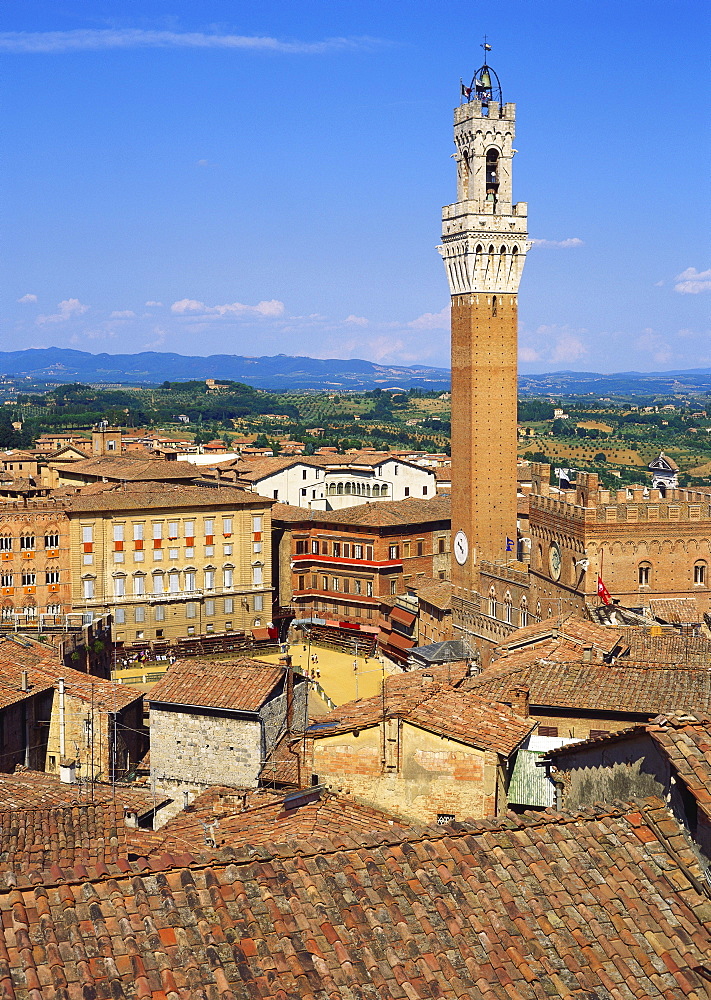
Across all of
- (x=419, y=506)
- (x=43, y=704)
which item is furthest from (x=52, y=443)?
(x=43, y=704)

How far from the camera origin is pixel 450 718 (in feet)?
61.1

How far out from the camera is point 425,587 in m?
71.1

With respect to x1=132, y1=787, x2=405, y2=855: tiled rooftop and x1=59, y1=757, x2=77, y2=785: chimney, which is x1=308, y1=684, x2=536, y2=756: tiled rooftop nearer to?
x1=132, y1=787, x2=405, y2=855: tiled rooftop

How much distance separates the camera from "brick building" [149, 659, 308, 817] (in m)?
26.5

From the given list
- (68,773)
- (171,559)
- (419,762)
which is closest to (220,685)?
(68,773)

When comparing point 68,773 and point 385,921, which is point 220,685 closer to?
point 68,773

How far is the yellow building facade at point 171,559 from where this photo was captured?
221 feet

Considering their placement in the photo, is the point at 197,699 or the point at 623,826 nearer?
the point at 623,826

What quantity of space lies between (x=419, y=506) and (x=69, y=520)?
22.4 metres

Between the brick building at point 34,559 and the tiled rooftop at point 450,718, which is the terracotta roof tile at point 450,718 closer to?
the tiled rooftop at point 450,718

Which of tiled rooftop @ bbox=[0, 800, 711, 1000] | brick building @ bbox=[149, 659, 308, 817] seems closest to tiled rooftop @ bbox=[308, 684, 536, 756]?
brick building @ bbox=[149, 659, 308, 817]

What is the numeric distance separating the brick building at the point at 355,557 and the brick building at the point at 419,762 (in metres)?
54.4

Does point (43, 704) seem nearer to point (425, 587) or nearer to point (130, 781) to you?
point (130, 781)

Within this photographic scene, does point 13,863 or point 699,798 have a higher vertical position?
point 699,798
